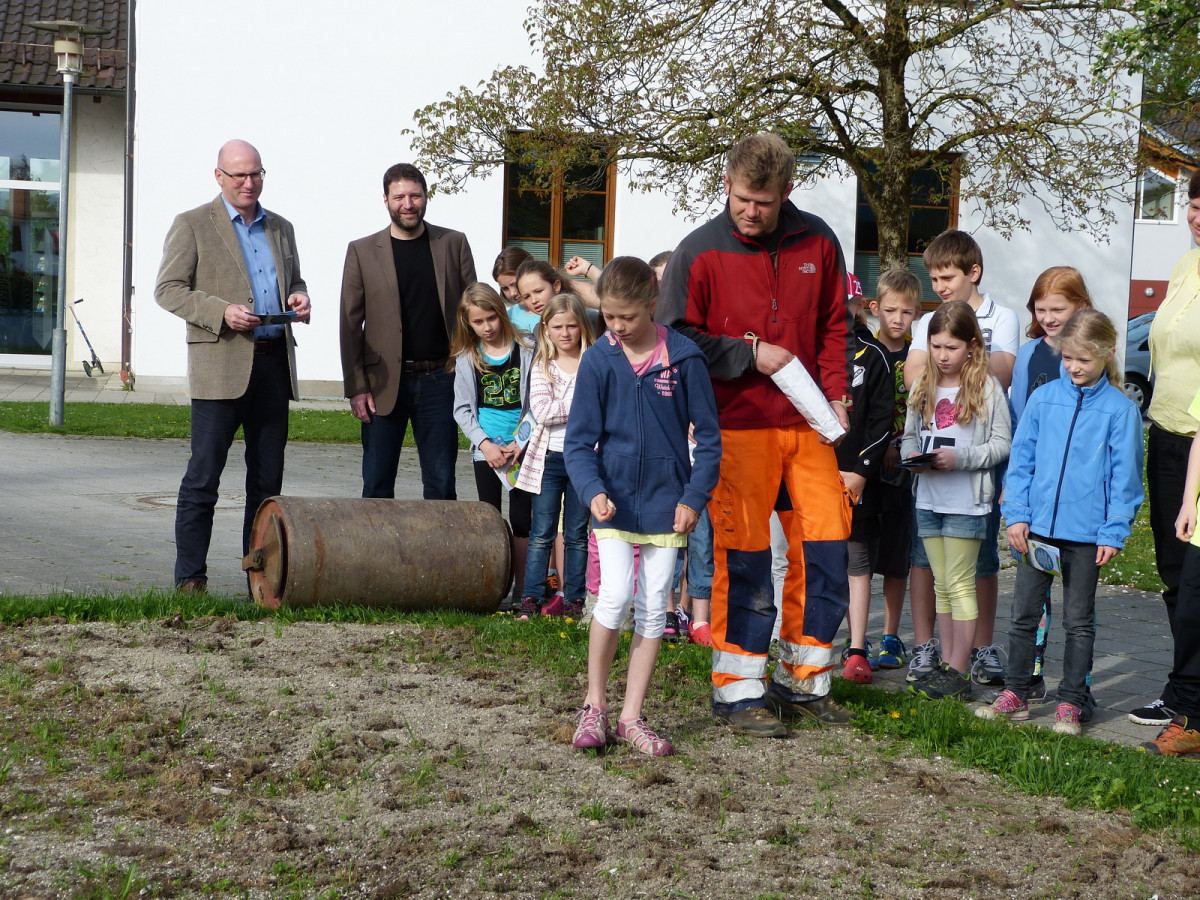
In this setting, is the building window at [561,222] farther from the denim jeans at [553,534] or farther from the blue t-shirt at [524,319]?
the denim jeans at [553,534]

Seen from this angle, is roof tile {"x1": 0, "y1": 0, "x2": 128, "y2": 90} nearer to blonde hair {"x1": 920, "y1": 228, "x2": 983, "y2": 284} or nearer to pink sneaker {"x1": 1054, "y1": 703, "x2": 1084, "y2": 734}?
blonde hair {"x1": 920, "y1": 228, "x2": 983, "y2": 284}

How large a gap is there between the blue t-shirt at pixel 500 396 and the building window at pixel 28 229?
1927 cm

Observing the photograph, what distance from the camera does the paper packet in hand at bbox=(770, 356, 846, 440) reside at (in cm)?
448

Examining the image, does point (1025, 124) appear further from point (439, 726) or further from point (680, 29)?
point (439, 726)

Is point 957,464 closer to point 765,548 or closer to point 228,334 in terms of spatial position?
point 765,548

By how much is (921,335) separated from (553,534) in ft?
6.98

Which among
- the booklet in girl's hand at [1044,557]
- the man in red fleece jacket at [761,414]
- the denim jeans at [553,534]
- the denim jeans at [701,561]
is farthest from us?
the denim jeans at [553,534]

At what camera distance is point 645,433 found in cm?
441

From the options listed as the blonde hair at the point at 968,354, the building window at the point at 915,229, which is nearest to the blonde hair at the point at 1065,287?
the blonde hair at the point at 968,354

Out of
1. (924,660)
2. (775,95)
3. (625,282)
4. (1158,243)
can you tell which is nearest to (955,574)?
(924,660)

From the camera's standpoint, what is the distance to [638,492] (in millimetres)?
4387

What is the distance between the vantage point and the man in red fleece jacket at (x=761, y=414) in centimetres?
462

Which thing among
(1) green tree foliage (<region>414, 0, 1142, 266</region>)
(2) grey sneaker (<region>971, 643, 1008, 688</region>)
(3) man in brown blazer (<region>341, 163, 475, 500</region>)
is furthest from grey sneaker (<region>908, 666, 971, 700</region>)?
(1) green tree foliage (<region>414, 0, 1142, 266</region>)

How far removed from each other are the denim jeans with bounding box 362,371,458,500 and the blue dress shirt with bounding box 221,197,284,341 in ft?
2.54
